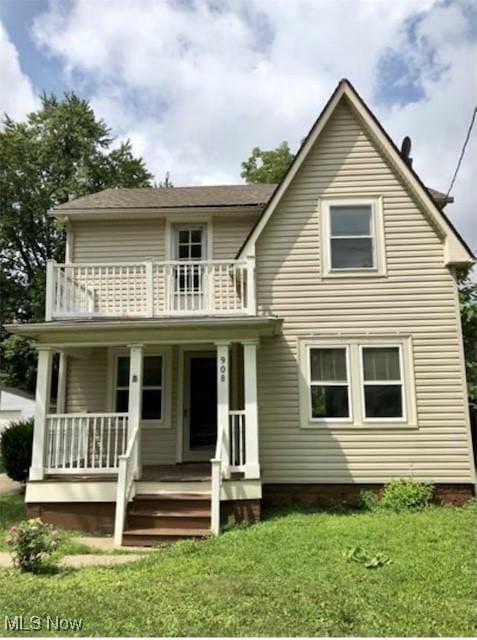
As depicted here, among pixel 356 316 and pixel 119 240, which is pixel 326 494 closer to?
pixel 356 316

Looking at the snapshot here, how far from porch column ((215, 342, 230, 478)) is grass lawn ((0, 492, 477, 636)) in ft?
4.31

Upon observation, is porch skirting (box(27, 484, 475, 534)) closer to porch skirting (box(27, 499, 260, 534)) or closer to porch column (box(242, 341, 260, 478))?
porch skirting (box(27, 499, 260, 534))

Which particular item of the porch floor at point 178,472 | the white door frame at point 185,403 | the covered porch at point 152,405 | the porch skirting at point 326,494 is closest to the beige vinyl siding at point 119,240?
the covered porch at point 152,405

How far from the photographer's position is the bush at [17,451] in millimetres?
11781

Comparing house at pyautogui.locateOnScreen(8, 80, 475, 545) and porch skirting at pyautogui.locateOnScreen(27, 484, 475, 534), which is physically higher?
house at pyautogui.locateOnScreen(8, 80, 475, 545)

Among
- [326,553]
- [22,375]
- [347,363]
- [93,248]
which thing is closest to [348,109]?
[347,363]

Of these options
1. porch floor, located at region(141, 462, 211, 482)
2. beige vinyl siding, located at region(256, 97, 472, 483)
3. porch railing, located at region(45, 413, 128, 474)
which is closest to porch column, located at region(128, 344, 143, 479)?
porch railing, located at region(45, 413, 128, 474)

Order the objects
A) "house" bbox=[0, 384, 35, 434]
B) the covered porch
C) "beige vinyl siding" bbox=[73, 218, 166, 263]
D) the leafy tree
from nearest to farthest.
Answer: the covered porch → "beige vinyl siding" bbox=[73, 218, 166, 263] → the leafy tree → "house" bbox=[0, 384, 35, 434]

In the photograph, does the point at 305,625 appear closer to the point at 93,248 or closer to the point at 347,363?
the point at 347,363

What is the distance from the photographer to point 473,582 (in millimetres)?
5277

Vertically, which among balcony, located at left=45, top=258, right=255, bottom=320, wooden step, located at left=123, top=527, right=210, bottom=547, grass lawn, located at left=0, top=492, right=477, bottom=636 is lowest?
wooden step, located at left=123, top=527, right=210, bottom=547

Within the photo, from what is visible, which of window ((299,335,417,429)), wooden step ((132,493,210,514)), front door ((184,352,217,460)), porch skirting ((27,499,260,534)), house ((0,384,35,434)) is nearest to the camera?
wooden step ((132,493,210,514))

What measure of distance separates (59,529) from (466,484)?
7.40 m

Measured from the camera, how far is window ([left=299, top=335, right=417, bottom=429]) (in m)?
9.54
